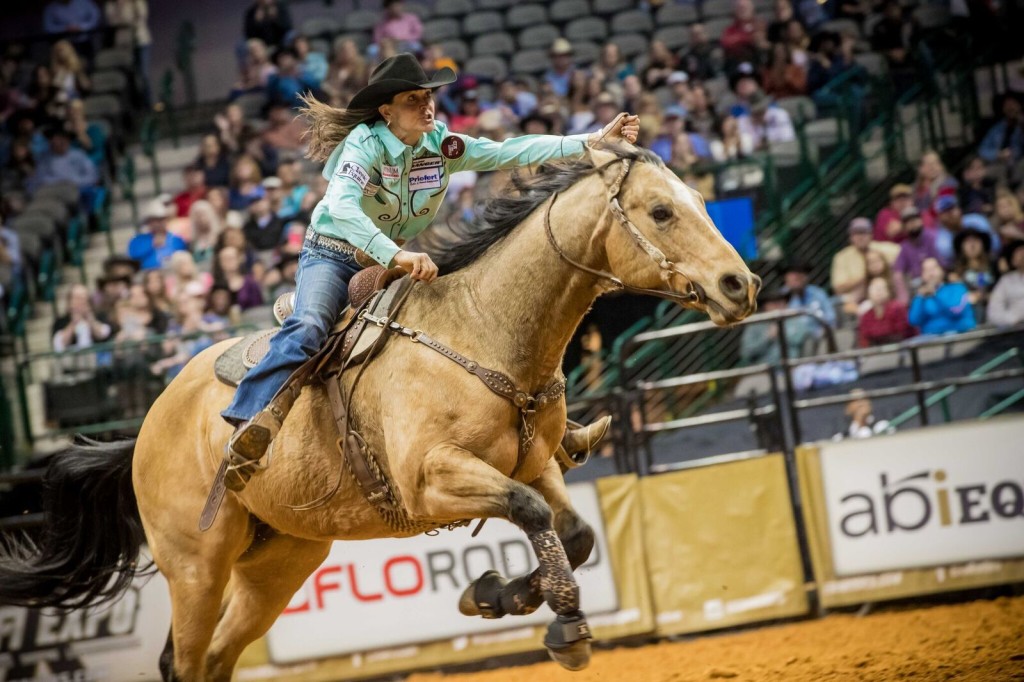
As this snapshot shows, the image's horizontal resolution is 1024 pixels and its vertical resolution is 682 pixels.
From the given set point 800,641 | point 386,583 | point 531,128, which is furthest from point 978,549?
point 531,128

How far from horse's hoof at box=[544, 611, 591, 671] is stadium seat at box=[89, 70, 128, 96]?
13.3 m

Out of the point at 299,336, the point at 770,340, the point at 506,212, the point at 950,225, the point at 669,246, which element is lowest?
the point at 770,340

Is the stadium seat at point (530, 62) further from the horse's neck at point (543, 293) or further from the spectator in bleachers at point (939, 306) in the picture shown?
the horse's neck at point (543, 293)

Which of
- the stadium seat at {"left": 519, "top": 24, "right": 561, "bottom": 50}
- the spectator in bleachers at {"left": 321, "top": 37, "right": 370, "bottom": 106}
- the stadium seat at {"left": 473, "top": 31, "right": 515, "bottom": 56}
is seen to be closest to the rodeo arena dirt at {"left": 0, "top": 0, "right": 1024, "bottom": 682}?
the spectator in bleachers at {"left": 321, "top": 37, "right": 370, "bottom": 106}

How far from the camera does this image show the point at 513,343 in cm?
502

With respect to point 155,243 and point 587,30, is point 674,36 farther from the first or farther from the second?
point 155,243

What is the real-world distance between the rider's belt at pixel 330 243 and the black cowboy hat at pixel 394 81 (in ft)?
1.93

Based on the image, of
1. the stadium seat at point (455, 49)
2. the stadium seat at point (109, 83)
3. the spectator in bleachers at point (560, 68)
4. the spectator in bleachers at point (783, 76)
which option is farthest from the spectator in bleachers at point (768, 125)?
the stadium seat at point (109, 83)

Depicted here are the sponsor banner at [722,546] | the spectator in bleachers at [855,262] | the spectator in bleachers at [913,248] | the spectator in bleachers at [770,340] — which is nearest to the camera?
the sponsor banner at [722,546]

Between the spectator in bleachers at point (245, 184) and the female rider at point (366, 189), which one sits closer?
the female rider at point (366, 189)

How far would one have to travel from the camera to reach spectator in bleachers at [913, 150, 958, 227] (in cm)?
1190

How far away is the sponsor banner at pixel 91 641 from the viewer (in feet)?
27.6

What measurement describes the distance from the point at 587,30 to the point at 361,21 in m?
2.98

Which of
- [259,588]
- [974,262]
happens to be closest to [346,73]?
[974,262]
